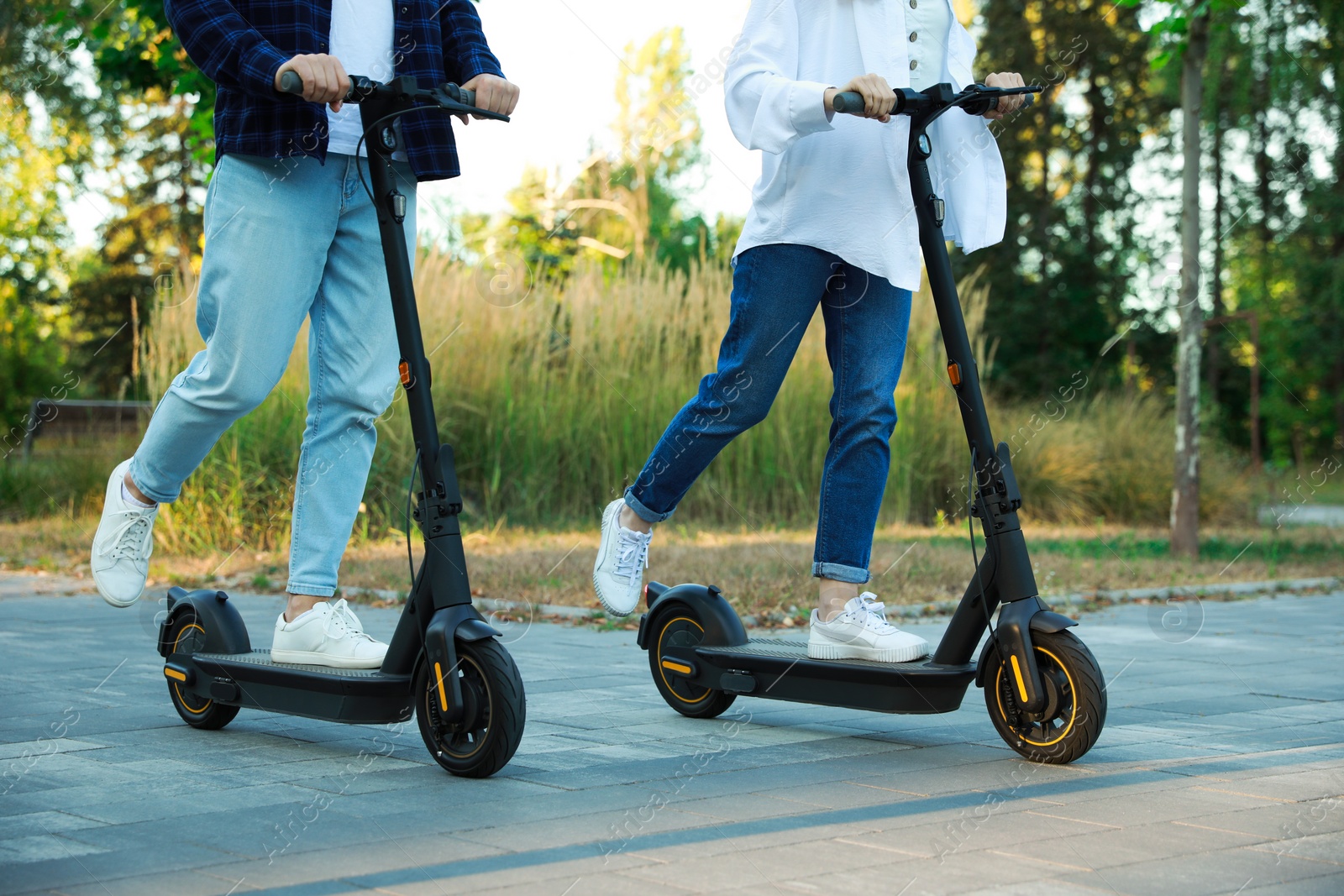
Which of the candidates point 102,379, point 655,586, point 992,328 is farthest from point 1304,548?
point 102,379

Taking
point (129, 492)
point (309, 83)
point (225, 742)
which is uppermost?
point (309, 83)

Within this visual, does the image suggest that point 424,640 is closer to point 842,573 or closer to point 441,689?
point 441,689

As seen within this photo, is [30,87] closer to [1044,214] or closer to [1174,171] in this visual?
[1044,214]

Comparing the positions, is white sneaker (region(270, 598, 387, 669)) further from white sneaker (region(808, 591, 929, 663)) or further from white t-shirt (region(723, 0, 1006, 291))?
white t-shirt (region(723, 0, 1006, 291))

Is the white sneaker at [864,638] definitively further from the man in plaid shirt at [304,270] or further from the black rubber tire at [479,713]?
the man in plaid shirt at [304,270]

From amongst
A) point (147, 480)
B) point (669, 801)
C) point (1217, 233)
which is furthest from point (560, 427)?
point (1217, 233)

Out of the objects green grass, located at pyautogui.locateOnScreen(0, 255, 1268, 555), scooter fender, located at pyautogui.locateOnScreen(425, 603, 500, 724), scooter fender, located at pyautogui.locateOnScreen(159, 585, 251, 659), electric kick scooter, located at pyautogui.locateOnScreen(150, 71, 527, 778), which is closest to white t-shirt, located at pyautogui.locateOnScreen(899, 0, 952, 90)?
electric kick scooter, located at pyautogui.locateOnScreen(150, 71, 527, 778)

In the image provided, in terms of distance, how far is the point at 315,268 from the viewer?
3.16m

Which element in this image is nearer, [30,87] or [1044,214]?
[30,87]

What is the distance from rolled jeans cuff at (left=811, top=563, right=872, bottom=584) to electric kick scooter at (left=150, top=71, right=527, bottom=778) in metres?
0.99

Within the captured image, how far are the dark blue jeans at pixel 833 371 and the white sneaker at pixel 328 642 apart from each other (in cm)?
92

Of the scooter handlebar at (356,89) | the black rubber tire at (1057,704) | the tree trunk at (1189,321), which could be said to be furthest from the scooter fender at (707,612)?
the tree trunk at (1189,321)

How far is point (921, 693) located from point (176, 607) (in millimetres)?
1870

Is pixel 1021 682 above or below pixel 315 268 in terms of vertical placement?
below
